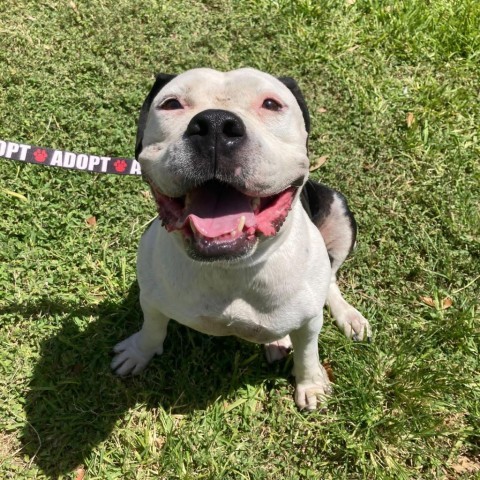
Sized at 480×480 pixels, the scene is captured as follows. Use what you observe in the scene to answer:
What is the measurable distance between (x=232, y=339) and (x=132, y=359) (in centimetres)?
69

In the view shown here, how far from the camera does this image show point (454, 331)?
3922mm

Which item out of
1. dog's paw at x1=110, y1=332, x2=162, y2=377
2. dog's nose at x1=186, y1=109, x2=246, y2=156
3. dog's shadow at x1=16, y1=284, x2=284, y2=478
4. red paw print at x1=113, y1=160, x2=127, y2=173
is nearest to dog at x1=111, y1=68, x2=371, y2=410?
dog's nose at x1=186, y1=109, x2=246, y2=156

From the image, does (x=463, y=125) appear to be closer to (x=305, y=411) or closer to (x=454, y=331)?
(x=454, y=331)

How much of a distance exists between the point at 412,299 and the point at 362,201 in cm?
92

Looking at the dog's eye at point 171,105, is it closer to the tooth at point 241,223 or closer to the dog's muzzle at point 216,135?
the dog's muzzle at point 216,135

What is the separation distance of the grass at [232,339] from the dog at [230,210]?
0.69m

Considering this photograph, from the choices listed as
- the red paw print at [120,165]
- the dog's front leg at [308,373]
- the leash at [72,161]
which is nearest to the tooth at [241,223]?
the dog's front leg at [308,373]

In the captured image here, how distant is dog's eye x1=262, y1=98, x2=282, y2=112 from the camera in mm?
2482

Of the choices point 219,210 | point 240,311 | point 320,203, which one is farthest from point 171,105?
point 320,203

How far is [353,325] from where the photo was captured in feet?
12.9

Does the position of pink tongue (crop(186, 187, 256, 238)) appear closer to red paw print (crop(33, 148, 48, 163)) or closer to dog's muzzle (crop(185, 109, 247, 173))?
dog's muzzle (crop(185, 109, 247, 173))

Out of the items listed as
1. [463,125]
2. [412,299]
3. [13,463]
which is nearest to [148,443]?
[13,463]

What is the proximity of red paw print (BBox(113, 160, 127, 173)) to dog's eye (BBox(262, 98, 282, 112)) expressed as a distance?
1606 mm

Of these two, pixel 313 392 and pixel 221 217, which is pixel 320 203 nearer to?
pixel 313 392
